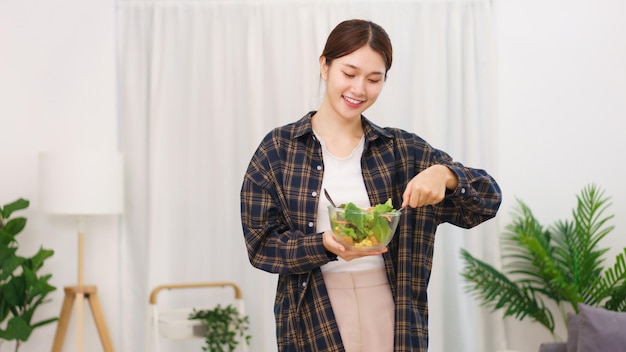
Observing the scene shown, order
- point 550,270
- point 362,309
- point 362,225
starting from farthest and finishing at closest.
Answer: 1. point 550,270
2. point 362,309
3. point 362,225

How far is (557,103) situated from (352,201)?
3092 mm

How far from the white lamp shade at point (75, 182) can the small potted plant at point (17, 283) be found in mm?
212

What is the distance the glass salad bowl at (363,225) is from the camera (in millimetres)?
1423

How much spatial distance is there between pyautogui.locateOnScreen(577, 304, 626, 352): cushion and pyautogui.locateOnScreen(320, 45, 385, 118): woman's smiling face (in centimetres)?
204

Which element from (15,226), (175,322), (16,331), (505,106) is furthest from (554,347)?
(15,226)

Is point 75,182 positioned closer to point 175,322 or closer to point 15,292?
point 15,292

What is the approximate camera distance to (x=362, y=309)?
5.14 ft

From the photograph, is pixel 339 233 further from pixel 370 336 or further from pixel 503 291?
pixel 503 291

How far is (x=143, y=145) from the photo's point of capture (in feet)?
14.5

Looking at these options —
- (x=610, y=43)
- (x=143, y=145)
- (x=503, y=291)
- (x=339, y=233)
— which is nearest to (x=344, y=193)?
(x=339, y=233)

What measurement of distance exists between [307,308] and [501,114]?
3.08 m

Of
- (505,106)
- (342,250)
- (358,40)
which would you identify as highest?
(505,106)

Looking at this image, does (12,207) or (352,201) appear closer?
(352,201)

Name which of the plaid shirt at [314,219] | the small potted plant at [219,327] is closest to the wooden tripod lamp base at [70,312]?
the small potted plant at [219,327]
